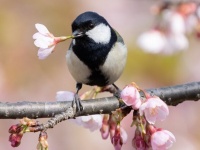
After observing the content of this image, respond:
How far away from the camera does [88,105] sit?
2.32 meters

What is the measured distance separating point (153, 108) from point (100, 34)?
65 centimetres

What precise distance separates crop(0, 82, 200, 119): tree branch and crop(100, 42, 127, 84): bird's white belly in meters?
0.34

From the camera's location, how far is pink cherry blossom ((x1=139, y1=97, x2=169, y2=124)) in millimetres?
2117

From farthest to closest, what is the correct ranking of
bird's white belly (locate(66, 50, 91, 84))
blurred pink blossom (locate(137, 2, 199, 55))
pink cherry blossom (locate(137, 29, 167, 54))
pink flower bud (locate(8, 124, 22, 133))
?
pink cherry blossom (locate(137, 29, 167, 54)) → blurred pink blossom (locate(137, 2, 199, 55)) → bird's white belly (locate(66, 50, 91, 84)) → pink flower bud (locate(8, 124, 22, 133))

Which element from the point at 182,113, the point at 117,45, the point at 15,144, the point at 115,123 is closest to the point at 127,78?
the point at 182,113

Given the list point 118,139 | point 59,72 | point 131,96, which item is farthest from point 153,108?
point 59,72

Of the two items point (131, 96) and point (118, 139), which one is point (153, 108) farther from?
point (118, 139)

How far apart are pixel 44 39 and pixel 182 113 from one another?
3.41 m

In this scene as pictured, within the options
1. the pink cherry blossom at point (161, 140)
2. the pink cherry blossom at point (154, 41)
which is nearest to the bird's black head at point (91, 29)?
the pink cherry blossom at point (161, 140)

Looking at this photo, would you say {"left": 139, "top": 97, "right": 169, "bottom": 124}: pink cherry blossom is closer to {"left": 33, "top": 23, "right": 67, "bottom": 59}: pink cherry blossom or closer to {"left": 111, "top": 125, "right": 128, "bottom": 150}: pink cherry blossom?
{"left": 111, "top": 125, "right": 128, "bottom": 150}: pink cherry blossom

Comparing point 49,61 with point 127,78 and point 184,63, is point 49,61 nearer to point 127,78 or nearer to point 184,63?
point 127,78

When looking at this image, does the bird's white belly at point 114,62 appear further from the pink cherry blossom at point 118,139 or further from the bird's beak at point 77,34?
the pink cherry blossom at point 118,139

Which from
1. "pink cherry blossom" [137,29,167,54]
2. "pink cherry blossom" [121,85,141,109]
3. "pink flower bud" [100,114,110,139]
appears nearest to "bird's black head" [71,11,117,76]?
"pink flower bud" [100,114,110,139]

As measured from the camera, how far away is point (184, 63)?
214 inches
